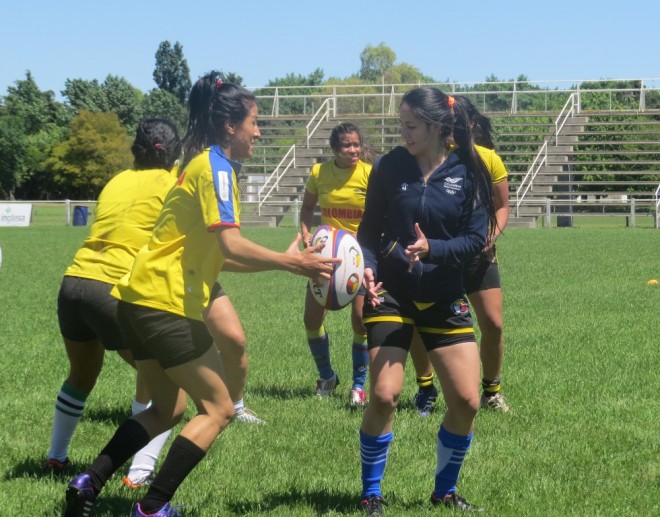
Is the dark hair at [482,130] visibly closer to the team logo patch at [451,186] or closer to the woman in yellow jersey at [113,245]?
the team logo patch at [451,186]

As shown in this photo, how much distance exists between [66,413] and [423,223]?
218 centimetres

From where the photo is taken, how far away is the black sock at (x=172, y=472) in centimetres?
443

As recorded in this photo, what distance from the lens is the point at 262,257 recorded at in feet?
14.4

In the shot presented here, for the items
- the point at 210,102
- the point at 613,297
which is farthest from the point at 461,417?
the point at 613,297

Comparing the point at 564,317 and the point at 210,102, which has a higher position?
the point at 210,102

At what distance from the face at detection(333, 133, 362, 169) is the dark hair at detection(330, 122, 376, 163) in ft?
0.06

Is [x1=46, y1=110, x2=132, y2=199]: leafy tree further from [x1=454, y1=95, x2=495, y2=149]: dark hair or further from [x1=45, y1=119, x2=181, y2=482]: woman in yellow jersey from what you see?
[x1=45, y1=119, x2=181, y2=482]: woman in yellow jersey

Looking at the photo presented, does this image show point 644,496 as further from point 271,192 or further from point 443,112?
point 271,192

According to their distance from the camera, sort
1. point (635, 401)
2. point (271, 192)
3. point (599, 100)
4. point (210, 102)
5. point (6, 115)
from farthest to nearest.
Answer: point (6, 115), point (599, 100), point (271, 192), point (635, 401), point (210, 102)

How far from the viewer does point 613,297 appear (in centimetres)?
1430

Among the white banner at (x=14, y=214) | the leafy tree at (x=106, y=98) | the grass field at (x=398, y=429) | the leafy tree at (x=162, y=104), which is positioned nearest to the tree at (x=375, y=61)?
the leafy tree at (x=162, y=104)

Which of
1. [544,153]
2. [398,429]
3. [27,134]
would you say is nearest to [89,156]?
[27,134]

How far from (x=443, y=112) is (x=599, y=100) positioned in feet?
140

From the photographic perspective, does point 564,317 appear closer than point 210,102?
No
